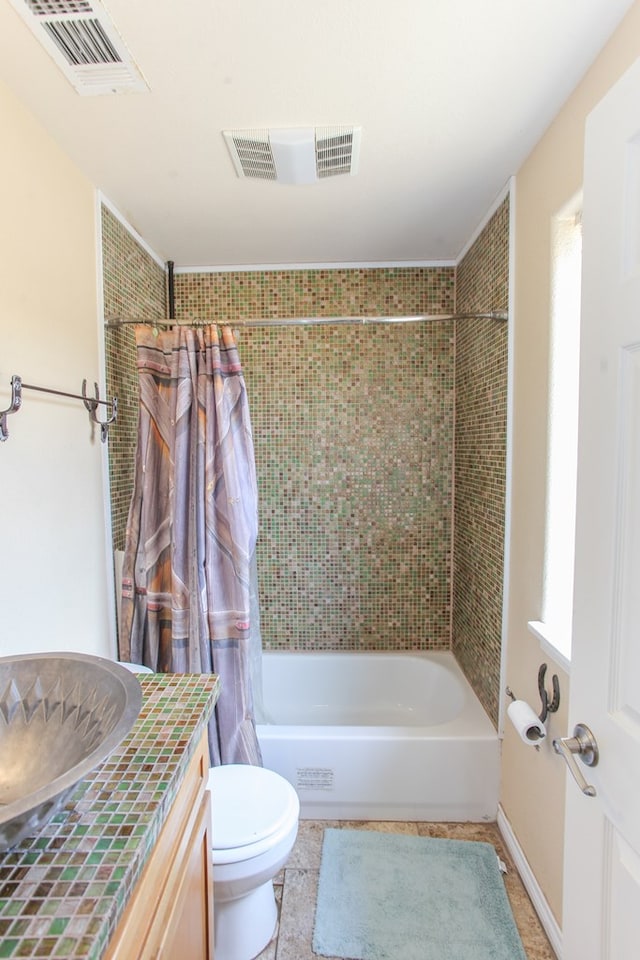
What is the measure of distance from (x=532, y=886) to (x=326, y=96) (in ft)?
8.03

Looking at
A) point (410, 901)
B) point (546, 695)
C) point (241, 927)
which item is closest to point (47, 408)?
point (241, 927)

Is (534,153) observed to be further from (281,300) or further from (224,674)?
(224,674)

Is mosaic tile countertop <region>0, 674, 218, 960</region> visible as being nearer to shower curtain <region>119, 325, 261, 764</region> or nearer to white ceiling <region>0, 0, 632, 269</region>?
shower curtain <region>119, 325, 261, 764</region>

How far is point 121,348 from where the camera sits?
189cm

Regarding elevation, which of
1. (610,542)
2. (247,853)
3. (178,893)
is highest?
(610,542)

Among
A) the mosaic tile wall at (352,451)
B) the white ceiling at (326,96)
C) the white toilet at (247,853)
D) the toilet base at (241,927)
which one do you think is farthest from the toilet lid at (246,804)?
the white ceiling at (326,96)

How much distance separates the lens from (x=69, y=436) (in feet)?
4.95

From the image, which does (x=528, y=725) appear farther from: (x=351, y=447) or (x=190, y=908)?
(x=351, y=447)

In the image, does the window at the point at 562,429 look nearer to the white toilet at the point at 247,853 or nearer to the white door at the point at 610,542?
the white door at the point at 610,542

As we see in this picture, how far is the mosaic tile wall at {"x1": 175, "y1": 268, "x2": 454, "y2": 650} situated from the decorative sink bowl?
1726 millimetres

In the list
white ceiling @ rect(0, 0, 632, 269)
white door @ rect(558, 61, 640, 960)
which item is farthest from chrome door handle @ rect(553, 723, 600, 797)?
white ceiling @ rect(0, 0, 632, 269)

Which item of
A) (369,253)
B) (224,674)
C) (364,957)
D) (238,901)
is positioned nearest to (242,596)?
(224,674)

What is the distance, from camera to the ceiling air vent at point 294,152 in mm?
1391

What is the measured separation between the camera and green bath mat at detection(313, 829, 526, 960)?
1.35 meters
